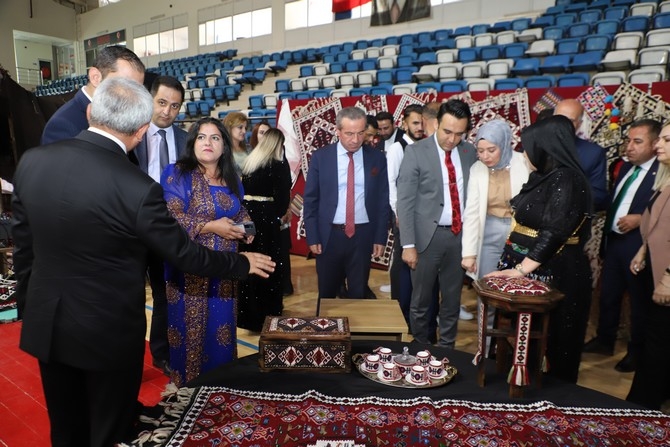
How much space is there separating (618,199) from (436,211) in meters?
1.31

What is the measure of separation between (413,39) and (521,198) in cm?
1026

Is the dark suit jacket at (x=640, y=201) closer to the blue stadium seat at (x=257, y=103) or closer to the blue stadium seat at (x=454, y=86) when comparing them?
the blue stadium seat at (x=454, y=86)

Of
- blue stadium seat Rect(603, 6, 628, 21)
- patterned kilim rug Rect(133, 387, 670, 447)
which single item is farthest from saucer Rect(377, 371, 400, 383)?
blue stadium seat Rect(603, 6, 628, 21)

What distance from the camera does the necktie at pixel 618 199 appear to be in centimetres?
293

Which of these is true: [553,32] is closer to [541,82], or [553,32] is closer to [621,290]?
[541,82]

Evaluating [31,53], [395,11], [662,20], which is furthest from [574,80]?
[31,53]

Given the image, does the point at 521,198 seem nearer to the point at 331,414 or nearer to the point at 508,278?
the point at 508,278

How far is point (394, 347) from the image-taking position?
188 cm

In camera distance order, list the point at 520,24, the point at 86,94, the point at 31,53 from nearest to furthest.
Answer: the point at 86,94 < the point at 520,24 < the point at 31,53

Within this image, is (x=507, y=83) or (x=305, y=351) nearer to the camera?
(x=305, y=351)

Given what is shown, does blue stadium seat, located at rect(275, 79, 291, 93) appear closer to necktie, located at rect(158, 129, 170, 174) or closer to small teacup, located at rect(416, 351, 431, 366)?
necktie, located at rect(158, 129, 170, 174)

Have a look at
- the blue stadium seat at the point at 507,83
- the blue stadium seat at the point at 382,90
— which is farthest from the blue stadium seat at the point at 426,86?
the blue stadium seat at the point at 507,83

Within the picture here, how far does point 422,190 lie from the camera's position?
2.71 metres

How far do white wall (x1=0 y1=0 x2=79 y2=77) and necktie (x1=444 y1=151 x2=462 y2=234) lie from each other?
1945cm
